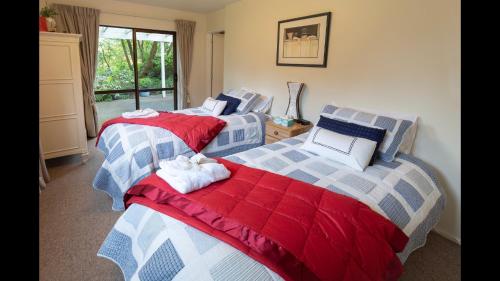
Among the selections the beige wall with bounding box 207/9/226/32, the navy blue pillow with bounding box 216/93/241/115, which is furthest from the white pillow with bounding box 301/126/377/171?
the beige wall with bounding box 207/9/226/32

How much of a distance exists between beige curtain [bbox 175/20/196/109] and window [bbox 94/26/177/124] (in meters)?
0.16

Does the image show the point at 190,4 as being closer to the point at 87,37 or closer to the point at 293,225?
the point at 87,37

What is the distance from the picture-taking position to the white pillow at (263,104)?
12.1ft

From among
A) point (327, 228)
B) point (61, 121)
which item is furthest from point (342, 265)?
point (61, 121)

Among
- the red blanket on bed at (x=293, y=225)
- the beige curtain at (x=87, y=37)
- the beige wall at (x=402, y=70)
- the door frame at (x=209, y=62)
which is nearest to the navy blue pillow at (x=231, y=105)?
the beige wall at (x=402, y=70)

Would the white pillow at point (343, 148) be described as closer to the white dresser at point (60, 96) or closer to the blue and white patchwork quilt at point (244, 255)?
the blue and white patchwork quilt at point (244, 255)

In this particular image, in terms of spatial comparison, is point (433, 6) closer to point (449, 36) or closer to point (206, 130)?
point (449, 36)

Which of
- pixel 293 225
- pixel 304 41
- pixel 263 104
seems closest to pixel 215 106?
pixel 263 104

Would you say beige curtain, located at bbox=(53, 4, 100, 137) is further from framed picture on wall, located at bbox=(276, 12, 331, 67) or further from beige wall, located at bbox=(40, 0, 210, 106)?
framed picture on wall, located at bbox=(276, 12, 331, 67)

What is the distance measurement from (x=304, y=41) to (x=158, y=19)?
9.47 ft

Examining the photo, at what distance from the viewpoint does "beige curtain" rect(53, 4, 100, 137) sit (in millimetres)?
3793

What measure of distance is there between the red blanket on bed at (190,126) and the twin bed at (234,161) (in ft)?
0.24

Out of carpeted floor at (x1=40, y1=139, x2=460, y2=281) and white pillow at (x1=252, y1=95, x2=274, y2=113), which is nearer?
carpeted floor at (x1=40, y1=139, x2=460, y2=281)

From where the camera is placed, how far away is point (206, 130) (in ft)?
9.18
